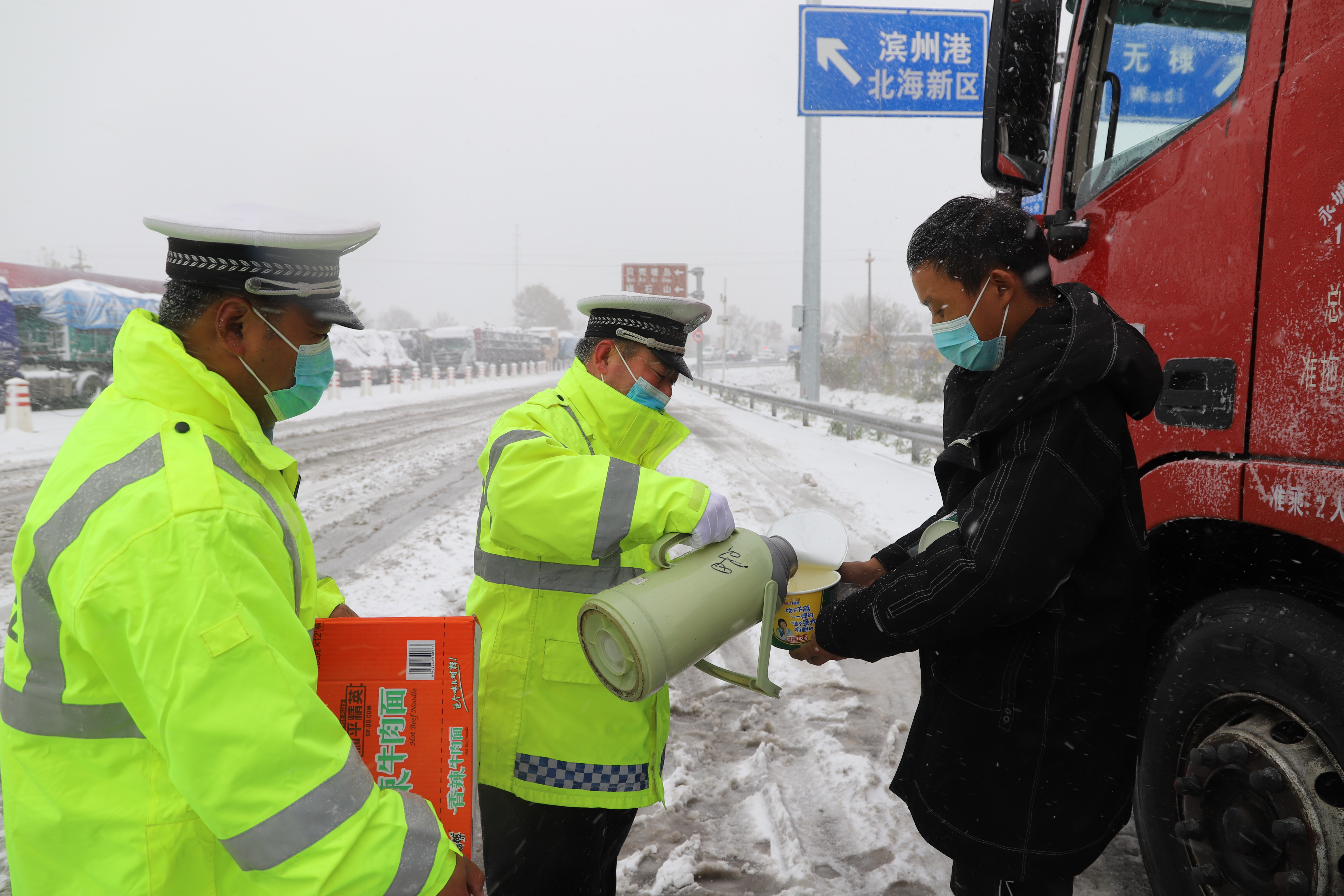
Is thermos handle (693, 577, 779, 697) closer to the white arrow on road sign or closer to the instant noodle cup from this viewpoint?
the instant noodle cup

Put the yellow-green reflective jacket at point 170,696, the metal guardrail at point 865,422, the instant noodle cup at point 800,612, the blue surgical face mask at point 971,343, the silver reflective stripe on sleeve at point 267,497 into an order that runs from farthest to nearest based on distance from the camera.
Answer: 1. the metal guardrail at point 865,422
2. the instant noodle cup at point 800,612
3. the blue surgical face mask at point 971,343
4. the silver reflective stripe on sleeve at point 267,497
5. the yellow-green reflective jacket at point 170,696

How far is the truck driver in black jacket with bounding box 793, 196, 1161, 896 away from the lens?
1371mm

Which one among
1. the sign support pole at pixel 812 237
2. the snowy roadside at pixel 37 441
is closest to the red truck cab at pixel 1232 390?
the snowy roadside at pixel 37 441

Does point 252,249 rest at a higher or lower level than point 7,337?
higher

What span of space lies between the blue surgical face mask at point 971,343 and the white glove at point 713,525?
596 mm

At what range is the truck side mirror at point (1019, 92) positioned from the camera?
2.10 m

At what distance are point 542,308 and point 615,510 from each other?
8754 centimetres

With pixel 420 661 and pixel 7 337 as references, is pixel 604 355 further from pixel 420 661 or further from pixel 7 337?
pixel 7 337

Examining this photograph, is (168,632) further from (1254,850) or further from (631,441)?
(1254,850)

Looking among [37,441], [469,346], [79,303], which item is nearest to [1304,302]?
[37,441]

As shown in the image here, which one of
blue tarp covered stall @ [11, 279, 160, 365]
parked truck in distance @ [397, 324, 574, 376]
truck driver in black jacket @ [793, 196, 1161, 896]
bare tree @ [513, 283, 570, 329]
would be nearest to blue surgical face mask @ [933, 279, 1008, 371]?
truck driver in black jacket @ [793, 196, 1161, 896]

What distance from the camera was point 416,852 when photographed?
0.99m

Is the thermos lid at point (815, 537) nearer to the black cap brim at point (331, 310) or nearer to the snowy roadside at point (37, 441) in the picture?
the black cap brim at point (331, 310)

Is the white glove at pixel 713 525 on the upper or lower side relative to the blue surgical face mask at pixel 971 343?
lower
